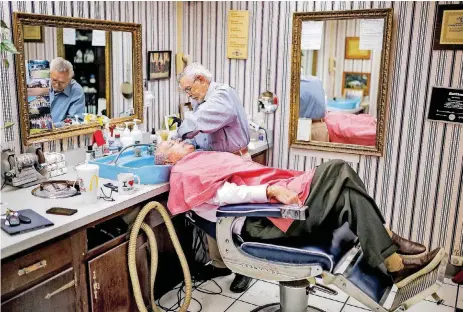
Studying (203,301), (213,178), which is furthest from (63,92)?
(203,301)

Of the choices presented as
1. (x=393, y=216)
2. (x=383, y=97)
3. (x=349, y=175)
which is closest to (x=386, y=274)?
(x=349, y=175)

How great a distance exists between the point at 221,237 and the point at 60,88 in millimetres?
1388

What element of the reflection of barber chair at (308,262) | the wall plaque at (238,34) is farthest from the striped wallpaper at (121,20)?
the reflection of barber chair at (308,262)

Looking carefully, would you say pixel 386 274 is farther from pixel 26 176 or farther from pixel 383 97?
pixel 26 176

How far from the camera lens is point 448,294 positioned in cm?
321

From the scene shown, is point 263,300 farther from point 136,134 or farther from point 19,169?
point 19,169

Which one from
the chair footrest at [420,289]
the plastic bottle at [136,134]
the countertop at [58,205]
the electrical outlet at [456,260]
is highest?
the plastic bottle at [136,134]

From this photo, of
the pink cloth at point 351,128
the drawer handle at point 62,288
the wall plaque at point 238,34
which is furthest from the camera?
the wall plaque at point 238,34

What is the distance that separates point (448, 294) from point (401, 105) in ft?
4.48

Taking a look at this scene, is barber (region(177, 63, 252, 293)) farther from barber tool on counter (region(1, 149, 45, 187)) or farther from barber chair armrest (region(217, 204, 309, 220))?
barber tool on counter (region(1, 149, 45, 187))

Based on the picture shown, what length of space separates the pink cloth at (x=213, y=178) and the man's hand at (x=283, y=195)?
104 mm

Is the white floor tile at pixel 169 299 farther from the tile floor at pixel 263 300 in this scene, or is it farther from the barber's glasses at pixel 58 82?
the barber's glasses at pixel 58 82

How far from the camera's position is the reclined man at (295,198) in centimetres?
232

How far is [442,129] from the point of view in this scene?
327cm
